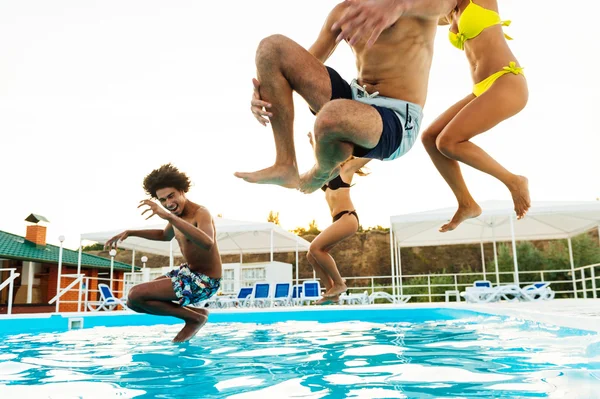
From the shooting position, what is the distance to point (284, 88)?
2.31 metres

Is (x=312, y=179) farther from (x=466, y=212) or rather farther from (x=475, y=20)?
(x=475, y=20)

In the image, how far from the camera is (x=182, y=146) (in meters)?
14.2

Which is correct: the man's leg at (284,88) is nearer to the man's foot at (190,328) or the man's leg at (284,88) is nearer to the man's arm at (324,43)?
the man's arm at (324,43)

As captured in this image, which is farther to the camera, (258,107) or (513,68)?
(513,68)

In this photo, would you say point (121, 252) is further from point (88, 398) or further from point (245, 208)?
point (88, 398)

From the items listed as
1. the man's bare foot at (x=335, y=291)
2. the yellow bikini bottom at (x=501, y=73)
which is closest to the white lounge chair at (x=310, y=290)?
the man's bare foot at (x=335, y=291)

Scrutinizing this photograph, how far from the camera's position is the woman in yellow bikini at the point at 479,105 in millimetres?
2582

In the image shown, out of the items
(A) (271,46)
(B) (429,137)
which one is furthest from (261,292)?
(A) (271,46)

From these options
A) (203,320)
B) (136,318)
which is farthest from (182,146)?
(203,320)

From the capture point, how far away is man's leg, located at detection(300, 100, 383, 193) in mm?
2104

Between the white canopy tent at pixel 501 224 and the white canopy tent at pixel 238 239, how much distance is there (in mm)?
3183

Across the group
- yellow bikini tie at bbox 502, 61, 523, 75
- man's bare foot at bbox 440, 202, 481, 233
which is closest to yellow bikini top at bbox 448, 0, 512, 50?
yellow bikini tie at bbox 502, 61, 523, 75

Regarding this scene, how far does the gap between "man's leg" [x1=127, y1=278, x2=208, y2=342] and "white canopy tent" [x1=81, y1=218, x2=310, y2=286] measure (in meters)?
8.43

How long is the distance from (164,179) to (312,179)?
222cm
